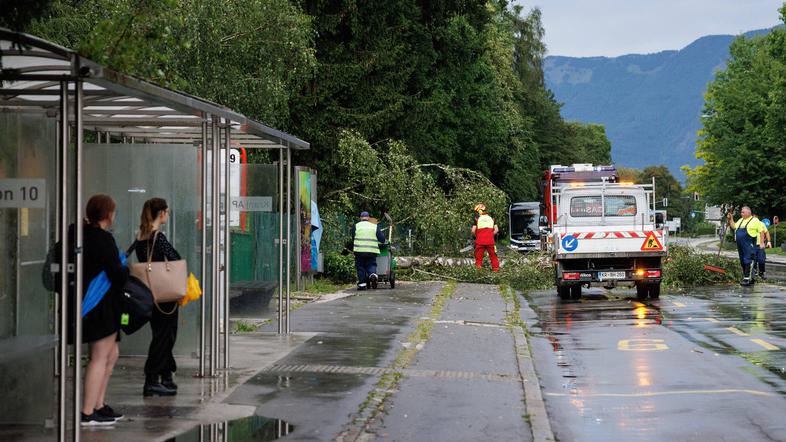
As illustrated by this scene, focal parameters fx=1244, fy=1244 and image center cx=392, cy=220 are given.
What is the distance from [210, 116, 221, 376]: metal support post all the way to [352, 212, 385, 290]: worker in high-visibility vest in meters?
13.8

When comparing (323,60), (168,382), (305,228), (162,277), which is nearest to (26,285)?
(162,277)

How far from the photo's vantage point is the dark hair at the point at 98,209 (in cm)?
897

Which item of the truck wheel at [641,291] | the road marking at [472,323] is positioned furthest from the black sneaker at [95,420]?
the truck wheel at [641,291]

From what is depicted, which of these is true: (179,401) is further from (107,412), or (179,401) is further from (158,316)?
(107,412)

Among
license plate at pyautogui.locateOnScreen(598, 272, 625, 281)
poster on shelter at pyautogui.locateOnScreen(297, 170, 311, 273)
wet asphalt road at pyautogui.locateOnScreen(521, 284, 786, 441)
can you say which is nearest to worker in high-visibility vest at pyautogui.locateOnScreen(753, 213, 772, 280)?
license plate at pyautogui.locateOnScreen(598, 272, 625, 281)

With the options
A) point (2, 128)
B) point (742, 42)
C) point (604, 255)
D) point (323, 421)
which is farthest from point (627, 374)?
point (742, 42)

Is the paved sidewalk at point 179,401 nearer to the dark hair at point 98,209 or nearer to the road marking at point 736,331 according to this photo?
the dark hair at point 98,209

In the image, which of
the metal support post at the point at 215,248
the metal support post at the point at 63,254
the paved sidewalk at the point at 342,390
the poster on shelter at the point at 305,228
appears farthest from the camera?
the poster on shelter at the point at 305,228

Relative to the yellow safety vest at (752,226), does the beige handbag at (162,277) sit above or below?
below

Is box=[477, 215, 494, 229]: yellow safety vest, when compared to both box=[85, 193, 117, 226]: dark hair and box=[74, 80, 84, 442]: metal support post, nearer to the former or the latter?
box=[85, 193, 117, 226]: dark hair

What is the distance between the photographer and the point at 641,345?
1571cm

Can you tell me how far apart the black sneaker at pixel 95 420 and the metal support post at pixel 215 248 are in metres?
2.65

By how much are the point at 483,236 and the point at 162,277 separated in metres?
20.6

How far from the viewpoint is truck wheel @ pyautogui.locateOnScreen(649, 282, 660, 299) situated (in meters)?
24.9
